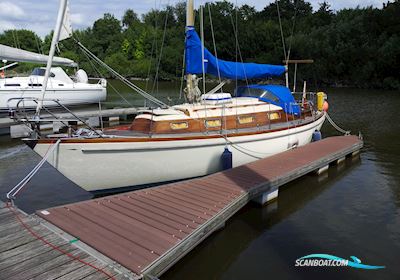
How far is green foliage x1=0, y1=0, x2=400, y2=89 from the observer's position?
5034cm

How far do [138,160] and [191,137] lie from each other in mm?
1572

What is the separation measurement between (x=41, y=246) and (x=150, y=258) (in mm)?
1802

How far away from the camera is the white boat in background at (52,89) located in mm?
24672

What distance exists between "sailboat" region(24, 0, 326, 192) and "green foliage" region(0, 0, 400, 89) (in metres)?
12.9

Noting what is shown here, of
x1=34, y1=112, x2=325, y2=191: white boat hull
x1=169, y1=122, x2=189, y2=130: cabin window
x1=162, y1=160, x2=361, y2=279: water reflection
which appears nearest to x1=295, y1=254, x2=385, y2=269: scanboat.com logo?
x1=162, y1=160, x2=361, y2=279: water reflection

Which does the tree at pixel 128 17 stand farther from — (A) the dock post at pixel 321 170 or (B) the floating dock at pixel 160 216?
(B) the floating dock at pixel 160 216

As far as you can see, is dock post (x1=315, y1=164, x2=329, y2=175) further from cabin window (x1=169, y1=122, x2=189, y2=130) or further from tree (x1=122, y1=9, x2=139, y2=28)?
tree (x1=122, y1=9, x2=139, y2=28)

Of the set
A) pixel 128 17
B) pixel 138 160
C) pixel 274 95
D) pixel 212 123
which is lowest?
pixel 138 160

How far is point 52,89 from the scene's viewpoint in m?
27.1

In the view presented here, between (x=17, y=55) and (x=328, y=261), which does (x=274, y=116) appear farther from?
(x=17, y=55)

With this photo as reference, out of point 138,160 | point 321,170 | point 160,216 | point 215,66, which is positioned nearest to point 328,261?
point 160,216

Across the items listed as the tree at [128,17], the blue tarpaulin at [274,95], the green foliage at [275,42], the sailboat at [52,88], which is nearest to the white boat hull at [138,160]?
the blue tarpaulin at [274,95]

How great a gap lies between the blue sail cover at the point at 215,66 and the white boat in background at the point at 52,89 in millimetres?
13042

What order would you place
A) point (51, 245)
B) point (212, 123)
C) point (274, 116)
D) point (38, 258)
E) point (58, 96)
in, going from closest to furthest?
point (38, 258), point (51, 245), point (212, 123), point (274, 116), point (58, 96)
